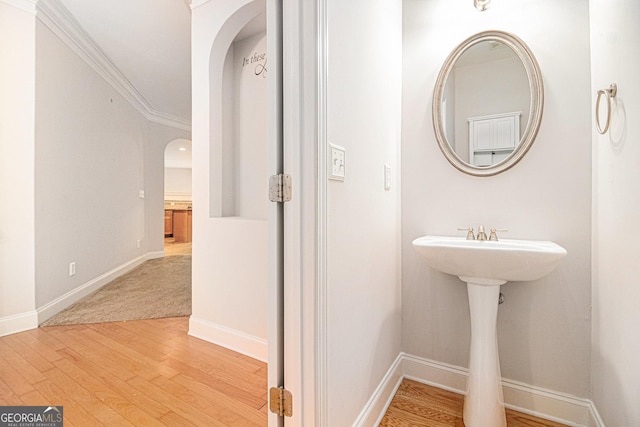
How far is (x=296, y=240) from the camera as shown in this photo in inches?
38.3

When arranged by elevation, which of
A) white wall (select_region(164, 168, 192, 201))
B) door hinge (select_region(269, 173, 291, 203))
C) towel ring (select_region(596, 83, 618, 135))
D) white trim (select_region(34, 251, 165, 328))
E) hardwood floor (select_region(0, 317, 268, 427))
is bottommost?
hardwood floor (select_region(0, 317, 268, 427))

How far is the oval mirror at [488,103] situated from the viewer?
1.50 meters

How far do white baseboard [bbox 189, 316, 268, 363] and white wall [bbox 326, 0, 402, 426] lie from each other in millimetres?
863

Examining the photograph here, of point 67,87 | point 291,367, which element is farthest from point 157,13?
point 291,367

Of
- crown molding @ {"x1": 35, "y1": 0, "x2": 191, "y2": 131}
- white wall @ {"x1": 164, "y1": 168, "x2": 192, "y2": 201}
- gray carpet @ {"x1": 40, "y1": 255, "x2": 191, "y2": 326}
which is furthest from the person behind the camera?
white wall @ {"x1": 164, "y1": 168, "x2": 192, "y2": 201}

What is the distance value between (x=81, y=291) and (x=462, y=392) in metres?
3.61

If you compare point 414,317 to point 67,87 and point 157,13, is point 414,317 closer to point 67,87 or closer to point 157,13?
point 157,13

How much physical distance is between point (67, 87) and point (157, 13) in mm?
1187

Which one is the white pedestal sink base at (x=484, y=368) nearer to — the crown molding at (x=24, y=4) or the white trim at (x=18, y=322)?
the white trim at (x=18, y=322)

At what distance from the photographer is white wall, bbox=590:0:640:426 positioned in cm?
96

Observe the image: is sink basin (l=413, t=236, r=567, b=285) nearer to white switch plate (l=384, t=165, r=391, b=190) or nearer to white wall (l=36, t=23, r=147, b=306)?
white switch plate (l=384, t=165, r=391, b=190)

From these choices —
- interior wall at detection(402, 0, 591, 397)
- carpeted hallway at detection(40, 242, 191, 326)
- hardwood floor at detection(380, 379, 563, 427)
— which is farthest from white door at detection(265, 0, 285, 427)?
carpeted hallway at detection(40, 242, 191, 326)

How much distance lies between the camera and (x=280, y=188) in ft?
3.26

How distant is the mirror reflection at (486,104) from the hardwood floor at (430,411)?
128 cm
